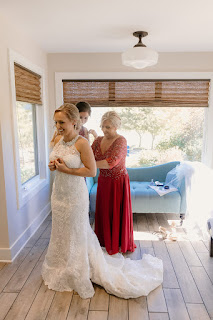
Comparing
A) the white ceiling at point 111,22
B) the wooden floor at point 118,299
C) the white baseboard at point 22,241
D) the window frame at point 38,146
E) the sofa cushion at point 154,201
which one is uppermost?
the white ceiling at point 111,22

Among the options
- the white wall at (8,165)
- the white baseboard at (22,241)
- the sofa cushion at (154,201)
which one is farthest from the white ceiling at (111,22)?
the white baseboard at (22,241)

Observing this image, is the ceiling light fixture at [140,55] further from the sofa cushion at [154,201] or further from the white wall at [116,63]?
the sofa cushion at [154,201]

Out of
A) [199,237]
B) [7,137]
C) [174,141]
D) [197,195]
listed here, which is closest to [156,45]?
[174,141]

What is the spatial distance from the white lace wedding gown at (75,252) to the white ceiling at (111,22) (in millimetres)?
1257

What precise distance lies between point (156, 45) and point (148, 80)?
568mm

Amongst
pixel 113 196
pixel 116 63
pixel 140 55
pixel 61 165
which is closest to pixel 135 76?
pixel 116 63

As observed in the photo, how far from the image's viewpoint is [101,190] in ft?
9.48

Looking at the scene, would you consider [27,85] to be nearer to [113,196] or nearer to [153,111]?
[113,196]

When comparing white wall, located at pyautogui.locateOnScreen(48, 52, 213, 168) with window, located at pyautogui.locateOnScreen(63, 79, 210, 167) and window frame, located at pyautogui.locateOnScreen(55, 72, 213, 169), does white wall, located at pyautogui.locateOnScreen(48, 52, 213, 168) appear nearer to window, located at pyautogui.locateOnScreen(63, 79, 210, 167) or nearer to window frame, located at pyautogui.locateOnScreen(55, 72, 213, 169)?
window frame, located at pyautogui.locateOnScreen(55, 72, 213, 169)

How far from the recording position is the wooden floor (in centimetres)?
206

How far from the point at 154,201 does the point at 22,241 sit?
71.2 inches

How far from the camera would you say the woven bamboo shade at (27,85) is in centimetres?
298

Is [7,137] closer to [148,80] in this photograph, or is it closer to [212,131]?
[148,80]

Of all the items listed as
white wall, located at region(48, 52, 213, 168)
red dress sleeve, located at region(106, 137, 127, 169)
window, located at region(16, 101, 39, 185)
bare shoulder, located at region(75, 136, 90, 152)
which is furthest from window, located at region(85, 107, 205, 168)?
bare shoulder, located at region(75, 136, 90, 152)
